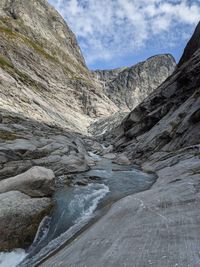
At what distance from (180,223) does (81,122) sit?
10361 centimetres

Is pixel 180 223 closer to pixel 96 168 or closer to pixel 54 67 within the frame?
pixel 96 168

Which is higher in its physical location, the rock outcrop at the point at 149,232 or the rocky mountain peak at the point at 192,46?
the rocky mountain peak at the point at 192,46

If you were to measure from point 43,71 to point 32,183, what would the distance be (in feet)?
371

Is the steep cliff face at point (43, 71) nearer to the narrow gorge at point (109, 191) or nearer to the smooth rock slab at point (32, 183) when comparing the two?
the narrow gorge at point (109, 191)

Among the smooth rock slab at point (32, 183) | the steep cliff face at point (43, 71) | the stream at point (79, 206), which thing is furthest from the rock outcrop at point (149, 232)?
the steep cliff face at point (43, 71)

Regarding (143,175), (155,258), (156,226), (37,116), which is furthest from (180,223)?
(37,116)

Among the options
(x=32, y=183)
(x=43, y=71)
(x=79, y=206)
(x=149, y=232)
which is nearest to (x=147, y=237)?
(x=149, y=232)

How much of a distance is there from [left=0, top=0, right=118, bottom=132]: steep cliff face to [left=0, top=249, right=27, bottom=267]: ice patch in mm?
61250

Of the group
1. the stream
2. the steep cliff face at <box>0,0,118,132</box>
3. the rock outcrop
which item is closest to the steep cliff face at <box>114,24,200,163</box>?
the stream

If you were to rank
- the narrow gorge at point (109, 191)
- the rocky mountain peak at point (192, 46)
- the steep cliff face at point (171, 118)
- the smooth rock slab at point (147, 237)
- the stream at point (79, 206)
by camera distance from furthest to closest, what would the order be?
the rocky mountain peak at point (192, 46) → the steep cliff face at point (171, 118) → the stream at point (79, 206) → the narrow gorge at point (109, 191) → the smooth rock slab at point (147, 237)

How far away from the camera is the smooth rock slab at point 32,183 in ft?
73.9

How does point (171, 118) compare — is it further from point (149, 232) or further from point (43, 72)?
point (43, 72)

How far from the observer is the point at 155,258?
409 inches

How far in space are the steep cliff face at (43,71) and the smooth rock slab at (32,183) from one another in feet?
171
